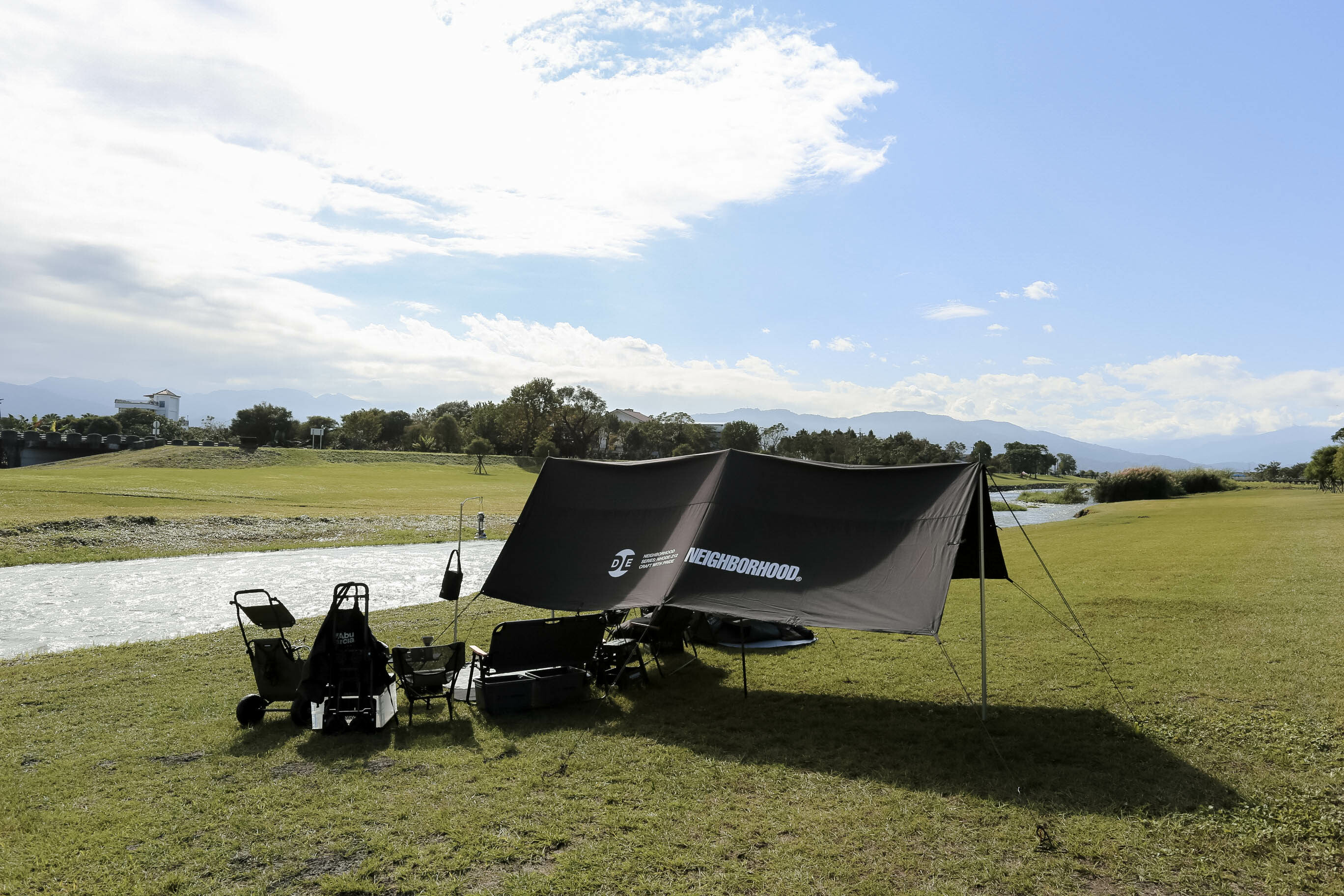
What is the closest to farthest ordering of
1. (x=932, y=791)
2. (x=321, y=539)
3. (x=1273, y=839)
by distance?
(x=1273, y=839), (x=932, y=791), (x=321, y=539)

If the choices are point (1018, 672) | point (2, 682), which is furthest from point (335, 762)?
point (1018, 672)

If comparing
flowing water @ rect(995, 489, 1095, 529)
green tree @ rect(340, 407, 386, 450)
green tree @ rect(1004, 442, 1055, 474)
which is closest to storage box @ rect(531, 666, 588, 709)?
flowing water @ rect(995, 489, 1095, 529)

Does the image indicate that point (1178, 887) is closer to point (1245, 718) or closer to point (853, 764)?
point (853, 764)

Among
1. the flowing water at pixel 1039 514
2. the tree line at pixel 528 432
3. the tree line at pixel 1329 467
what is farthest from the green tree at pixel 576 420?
the tree line at pixel 1329 467

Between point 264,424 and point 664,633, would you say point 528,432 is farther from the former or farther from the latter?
point 664,633

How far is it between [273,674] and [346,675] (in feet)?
2.86

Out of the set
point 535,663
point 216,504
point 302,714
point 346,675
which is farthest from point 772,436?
point 302,714

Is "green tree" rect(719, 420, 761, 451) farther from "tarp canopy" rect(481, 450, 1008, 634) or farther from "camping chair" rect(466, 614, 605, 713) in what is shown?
"camping chair" rect(466, 614, 605, 713)

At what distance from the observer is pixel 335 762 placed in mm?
7145

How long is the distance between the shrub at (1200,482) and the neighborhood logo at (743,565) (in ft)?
225

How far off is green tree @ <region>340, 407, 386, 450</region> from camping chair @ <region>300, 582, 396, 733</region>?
106m

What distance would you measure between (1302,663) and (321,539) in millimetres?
28928

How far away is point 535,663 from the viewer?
9.25 meters

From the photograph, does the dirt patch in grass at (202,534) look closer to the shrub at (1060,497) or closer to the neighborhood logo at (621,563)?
the neighborhood logo at (621,563)
